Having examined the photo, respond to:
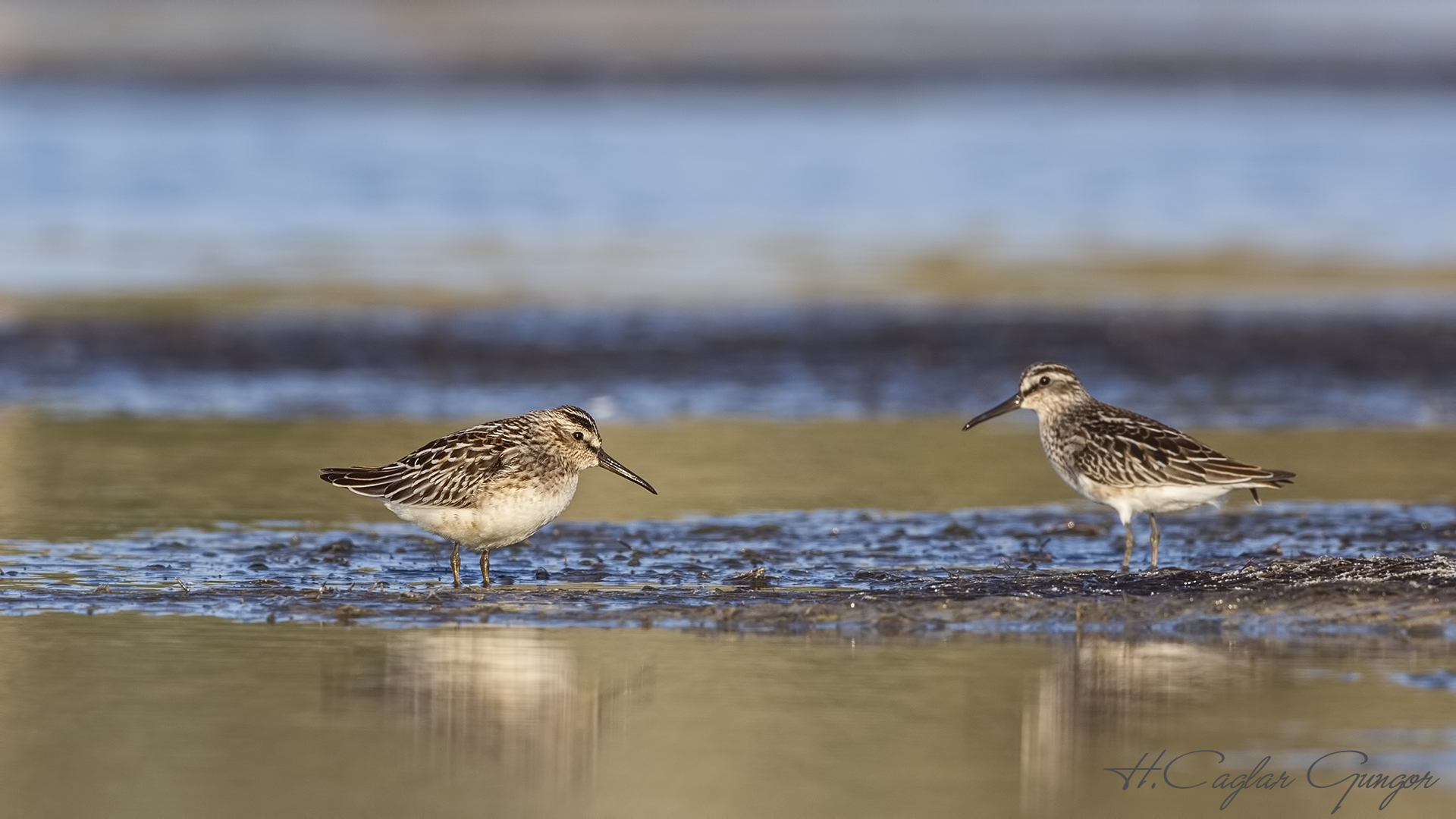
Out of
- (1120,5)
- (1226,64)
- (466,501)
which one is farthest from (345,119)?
(1120,5)

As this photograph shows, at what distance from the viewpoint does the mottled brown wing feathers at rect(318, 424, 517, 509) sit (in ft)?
36.2

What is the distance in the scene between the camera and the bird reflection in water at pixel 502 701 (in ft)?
25.9

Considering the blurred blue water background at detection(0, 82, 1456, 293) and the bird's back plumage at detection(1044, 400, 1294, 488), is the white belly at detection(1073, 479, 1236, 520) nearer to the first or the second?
the bird's back plumage at detection(1044, 400, 1294, 488)

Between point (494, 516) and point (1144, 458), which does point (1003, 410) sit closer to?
point (1144, 458)

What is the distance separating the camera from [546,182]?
107 feet

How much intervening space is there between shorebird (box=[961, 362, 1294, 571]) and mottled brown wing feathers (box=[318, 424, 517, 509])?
3.20 meters

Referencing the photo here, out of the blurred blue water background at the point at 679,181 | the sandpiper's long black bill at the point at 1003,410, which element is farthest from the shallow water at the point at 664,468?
the blurred blue water background at the point at 679,181

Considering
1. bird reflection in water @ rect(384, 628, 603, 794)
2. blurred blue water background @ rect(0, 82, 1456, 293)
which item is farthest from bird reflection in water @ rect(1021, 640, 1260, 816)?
blurred blue water background @ rect(0, 82, 1456, 293)

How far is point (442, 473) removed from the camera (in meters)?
11.2

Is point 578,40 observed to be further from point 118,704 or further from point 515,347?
point 118,704

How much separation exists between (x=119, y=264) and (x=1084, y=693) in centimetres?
1834

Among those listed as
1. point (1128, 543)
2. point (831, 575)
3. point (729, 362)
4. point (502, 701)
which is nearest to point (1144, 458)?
point (1128, 543)

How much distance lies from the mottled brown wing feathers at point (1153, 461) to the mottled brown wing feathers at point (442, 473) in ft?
10.6

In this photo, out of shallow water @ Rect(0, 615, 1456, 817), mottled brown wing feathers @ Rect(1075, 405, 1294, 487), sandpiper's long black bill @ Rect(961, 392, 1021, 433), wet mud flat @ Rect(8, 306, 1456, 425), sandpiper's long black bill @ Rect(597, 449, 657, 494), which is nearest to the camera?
shallow water @ Rect(0, 615, 1456, 817)
